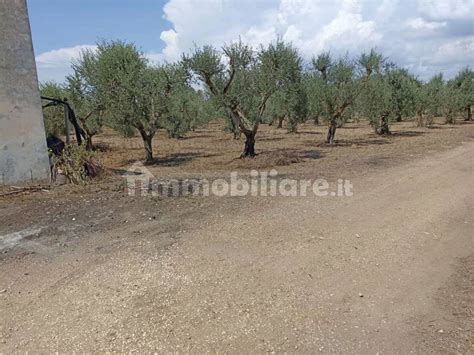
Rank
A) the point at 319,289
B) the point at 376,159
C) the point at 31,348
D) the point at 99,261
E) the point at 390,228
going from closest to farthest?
the point at 31,348
the point at 319,289
the point at 99,261
the point at 390,228
the point at 376,159

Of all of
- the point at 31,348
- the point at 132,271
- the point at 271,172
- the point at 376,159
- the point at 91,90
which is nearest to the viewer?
the point at 31,348

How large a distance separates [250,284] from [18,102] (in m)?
8.01

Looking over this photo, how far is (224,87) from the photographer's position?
47.8 feet

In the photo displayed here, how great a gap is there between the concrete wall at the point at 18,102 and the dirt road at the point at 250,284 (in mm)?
4017

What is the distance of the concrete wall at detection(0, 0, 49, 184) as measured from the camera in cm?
883

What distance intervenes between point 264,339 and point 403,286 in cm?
183

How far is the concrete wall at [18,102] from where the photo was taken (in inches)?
348

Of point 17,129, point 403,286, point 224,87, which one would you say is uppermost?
point 224,87

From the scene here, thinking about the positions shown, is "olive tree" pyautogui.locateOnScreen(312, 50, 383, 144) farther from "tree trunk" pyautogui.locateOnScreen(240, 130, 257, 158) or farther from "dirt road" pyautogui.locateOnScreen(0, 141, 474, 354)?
"dirt road" pyautogui.locateOnScreen(0, 141, 474, 354)

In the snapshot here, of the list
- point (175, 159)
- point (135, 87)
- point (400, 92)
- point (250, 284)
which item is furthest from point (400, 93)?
point (250, 284)

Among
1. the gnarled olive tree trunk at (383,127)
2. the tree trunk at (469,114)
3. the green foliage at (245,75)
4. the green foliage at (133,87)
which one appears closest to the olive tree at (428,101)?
the tree trunk at (469,114)

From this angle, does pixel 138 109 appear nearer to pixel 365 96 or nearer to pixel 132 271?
pixel 132 271

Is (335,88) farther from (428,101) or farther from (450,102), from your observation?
(450,102)

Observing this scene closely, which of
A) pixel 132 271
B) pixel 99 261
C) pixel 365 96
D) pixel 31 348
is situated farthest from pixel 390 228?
pixel 365 96
